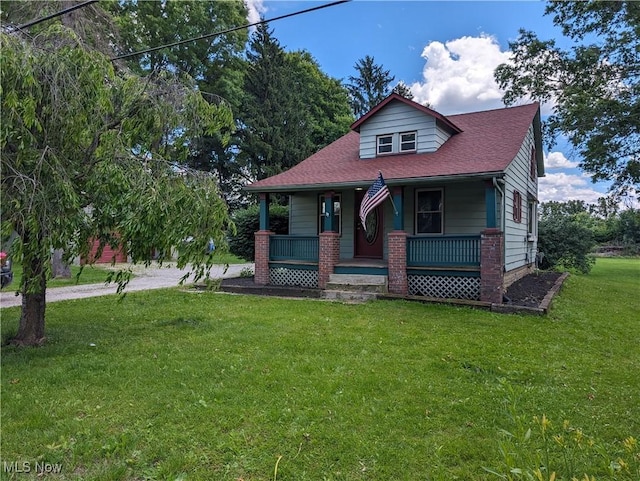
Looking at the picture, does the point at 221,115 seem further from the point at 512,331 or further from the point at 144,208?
the point at 512,331

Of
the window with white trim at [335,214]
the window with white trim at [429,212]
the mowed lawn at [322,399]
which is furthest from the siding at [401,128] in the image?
the mowed lawn at [322,399]

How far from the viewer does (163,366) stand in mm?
4820

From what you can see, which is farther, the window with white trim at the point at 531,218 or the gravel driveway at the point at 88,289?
the window with white trim at the point at 531,218

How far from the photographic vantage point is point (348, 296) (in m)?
9.94

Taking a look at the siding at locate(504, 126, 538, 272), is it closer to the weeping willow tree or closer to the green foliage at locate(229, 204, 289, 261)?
the weeping willow tree

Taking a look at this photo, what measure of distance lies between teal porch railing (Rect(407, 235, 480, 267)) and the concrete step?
1234 mm

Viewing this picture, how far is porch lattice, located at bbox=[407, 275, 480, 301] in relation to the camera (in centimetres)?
916

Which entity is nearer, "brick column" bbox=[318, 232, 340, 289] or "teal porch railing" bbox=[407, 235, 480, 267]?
"teal porch railing" bbox=[407, 235, 480, 267]

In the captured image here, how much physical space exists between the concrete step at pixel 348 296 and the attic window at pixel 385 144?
15.9ft

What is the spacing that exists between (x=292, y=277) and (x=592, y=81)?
16.8 meters

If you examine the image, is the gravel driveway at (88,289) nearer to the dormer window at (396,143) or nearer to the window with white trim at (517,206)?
the dormer window at (396,143)

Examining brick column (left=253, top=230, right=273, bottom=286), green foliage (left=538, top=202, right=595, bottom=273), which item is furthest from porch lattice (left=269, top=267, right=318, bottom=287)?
green foliage (left=538, top=202, right=595, bottom=273)

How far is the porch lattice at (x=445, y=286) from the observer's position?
9156mm

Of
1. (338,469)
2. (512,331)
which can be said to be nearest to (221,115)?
(338,469)
